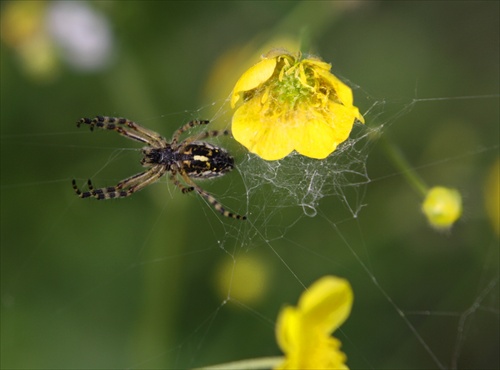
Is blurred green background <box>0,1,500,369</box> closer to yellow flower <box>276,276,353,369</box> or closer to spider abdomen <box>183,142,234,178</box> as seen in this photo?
spider abdomen <box>183,142,234,178</box>

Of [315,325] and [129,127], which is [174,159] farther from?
[315,325]

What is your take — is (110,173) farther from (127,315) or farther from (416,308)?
(416,308)

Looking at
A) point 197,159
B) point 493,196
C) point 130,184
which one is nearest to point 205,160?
point 197,159

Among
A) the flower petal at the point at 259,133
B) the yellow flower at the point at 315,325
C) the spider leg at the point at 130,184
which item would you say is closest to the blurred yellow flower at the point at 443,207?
the flower petal at the point at 259,133

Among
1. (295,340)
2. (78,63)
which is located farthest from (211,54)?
(295,340)

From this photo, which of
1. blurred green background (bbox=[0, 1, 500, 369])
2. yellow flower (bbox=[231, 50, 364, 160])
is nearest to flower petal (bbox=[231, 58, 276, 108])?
yellow flower (bbox=[231, 50, 364, 160])

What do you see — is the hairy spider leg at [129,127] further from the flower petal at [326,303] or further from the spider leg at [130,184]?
the flower petal at [326,303]
